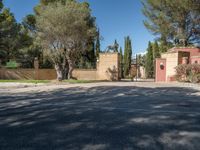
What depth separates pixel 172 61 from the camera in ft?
101

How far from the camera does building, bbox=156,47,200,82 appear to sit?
29856 mm

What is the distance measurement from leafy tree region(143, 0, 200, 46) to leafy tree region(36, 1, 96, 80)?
9.91 meters

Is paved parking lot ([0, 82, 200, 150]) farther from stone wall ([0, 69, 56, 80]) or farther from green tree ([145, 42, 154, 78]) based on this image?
green tree ([145, 42, 154, 78])

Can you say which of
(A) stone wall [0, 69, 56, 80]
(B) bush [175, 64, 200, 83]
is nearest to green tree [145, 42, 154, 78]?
(A) stone wall [0, 69, 56, 80]

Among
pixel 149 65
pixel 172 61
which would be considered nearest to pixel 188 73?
pixel 172 61

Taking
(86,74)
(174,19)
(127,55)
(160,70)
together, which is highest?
(174,19)

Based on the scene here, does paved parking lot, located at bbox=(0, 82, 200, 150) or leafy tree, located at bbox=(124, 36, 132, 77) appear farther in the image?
leafy tree, located at bbox=(124, 36, 132, 77)

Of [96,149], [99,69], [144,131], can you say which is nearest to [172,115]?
[144,131]

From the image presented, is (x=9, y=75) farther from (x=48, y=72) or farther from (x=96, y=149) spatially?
(x=96, y=149)

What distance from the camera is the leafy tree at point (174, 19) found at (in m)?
34.4

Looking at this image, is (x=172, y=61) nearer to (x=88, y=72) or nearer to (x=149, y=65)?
(x=88, y=72)

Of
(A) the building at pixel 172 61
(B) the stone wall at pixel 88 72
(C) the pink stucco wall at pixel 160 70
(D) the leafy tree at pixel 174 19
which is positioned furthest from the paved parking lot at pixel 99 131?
(D) the leafy tree at pixel 174 19

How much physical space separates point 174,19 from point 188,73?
1148 cm

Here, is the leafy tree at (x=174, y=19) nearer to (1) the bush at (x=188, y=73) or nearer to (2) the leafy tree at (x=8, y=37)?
(1) the bush at (x=188, y=73)
